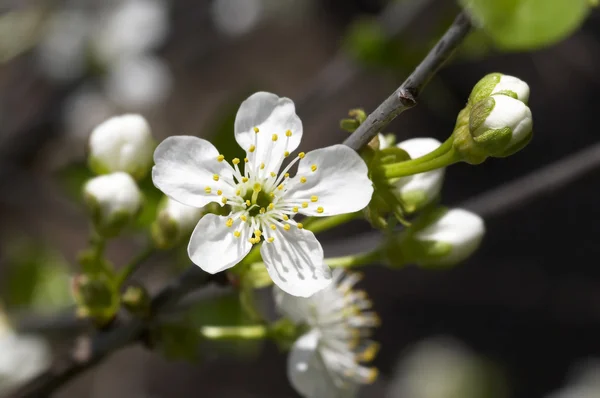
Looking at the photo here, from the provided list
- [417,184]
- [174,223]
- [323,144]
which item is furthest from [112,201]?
[323,144]

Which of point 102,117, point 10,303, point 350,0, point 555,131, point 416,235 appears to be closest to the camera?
point 416,235

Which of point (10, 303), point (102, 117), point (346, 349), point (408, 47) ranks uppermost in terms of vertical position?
point (408, 47)

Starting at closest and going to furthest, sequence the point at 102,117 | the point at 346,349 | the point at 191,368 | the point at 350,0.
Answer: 1. the point at 346,349
2. the point at 102,117
3. the point at 191,368
4. the point at 350,0

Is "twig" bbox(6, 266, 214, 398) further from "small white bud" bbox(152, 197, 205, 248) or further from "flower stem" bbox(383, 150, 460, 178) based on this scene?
"flower stem" bbox(383, 150, 460, 178)

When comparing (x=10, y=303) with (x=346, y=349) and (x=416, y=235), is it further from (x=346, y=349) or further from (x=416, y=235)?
(x=416, y=235)

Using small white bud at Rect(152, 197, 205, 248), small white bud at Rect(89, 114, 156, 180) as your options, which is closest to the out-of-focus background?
small white bud at Rect(89, 114, 156, 180)

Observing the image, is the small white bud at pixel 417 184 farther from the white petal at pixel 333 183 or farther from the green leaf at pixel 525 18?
the green leaf at pixel 525 18

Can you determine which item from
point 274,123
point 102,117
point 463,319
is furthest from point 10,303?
point 463,319
